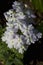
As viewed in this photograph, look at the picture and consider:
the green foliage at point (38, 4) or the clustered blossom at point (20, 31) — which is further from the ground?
the green foliage at point (38, 4)

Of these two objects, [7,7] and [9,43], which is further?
[7,7]

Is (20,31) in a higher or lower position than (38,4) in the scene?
lower

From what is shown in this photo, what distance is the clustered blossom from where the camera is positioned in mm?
2203

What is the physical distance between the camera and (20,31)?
2260 millimetres

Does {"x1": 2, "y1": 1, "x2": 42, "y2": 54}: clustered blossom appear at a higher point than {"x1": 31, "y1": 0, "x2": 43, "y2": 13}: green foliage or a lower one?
lower

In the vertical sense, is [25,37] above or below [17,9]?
below

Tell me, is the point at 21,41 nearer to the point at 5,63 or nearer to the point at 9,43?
the point at 9,43

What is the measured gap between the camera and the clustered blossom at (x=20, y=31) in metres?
2.20

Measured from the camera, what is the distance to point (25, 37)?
2203 millimetres

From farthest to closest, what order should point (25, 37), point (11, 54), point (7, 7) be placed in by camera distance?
point (7, 7) → point (11, 54) → point (25, 37)

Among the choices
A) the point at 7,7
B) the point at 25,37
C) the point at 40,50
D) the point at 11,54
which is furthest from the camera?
the point at 7,7

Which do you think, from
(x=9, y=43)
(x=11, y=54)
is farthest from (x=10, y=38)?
(x=11, y=54)

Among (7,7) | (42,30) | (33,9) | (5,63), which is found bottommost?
(5,63)

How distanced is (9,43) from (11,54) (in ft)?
0.53
